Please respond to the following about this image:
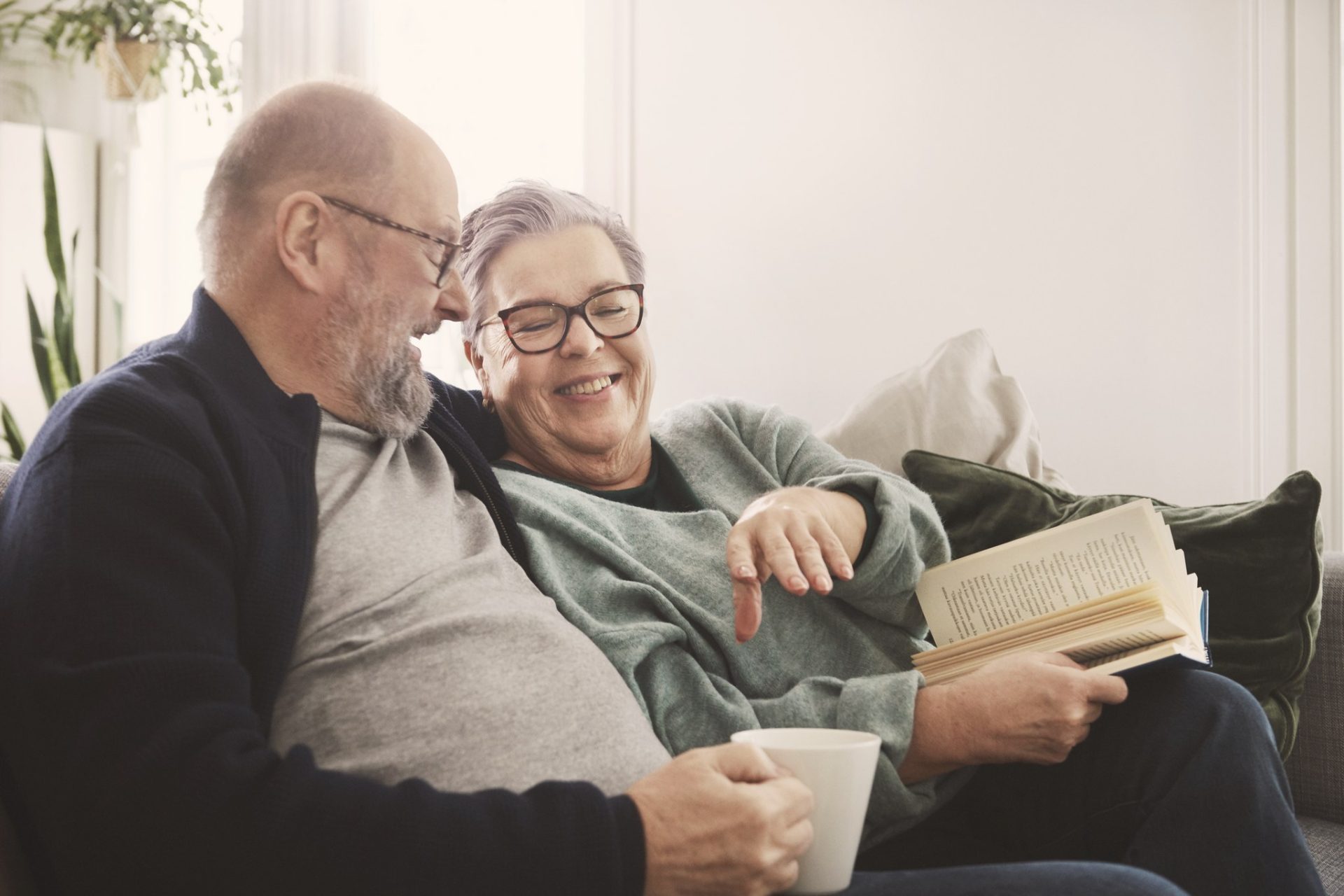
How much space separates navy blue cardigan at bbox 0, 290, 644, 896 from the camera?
670 mm

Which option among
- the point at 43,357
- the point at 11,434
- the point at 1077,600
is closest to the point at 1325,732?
the point at 1077,600

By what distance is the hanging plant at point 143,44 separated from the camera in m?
3.51

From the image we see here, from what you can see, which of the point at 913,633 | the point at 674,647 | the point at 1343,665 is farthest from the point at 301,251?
the point at 1343,665

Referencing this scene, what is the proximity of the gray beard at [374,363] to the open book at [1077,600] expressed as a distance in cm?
60

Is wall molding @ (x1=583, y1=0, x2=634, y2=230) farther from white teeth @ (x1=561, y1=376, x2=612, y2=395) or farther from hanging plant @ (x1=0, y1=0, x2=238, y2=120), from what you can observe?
white teeth @ (x1=561, y1=376, x2=612, y2=395)

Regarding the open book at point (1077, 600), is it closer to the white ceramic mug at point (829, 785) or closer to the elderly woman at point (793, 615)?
the elderly woman at point (793, 615)

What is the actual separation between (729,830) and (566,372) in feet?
2.51

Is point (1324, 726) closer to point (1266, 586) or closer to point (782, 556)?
point (1266, 586)

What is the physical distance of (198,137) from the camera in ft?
12.9

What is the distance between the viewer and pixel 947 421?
1754 mm

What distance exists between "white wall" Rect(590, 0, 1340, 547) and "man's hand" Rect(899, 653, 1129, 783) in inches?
49.7

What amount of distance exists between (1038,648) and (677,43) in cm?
205

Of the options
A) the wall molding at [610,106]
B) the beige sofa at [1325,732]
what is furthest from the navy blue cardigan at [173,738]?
the wall molding at [610,106]

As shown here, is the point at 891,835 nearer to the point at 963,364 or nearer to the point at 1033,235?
the point at 963,364
